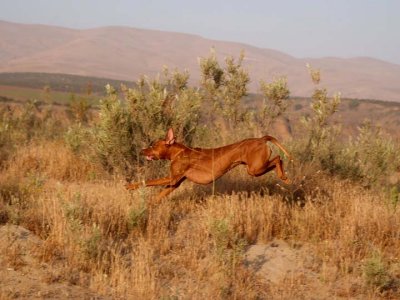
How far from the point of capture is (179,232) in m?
7.30

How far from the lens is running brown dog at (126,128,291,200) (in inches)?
297

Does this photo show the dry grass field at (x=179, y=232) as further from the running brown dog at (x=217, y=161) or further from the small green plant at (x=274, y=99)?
the small green plant at (x=274, y=99)

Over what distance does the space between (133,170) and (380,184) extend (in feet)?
21.0

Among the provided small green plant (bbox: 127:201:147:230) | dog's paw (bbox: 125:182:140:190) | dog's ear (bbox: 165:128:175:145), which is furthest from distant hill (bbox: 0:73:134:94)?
small green plant (bbox: 127:201:147:230)

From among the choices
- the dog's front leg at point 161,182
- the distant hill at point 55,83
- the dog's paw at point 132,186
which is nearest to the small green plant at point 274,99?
the dog's front leg at point 161,182

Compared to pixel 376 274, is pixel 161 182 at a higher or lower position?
higher

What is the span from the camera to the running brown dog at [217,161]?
7.54m

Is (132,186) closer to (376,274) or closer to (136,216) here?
(136,216)

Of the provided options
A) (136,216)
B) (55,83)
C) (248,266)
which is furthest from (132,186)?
(55,83)

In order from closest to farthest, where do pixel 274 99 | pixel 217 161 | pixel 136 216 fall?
pixel 136 216 → pixel 217 161 → pixel 274 99

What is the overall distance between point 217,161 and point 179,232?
116cm

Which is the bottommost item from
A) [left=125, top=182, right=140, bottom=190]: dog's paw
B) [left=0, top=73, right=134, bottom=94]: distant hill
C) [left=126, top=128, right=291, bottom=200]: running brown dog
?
[left=0, top=73, right=134, bottom=94]: distant hill

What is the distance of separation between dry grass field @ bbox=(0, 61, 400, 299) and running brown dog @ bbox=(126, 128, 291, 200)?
0.34 metres

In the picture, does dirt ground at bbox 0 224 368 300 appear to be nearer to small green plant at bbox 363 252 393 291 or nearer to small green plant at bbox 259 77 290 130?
small green plant at bbox 363 252 393 291
